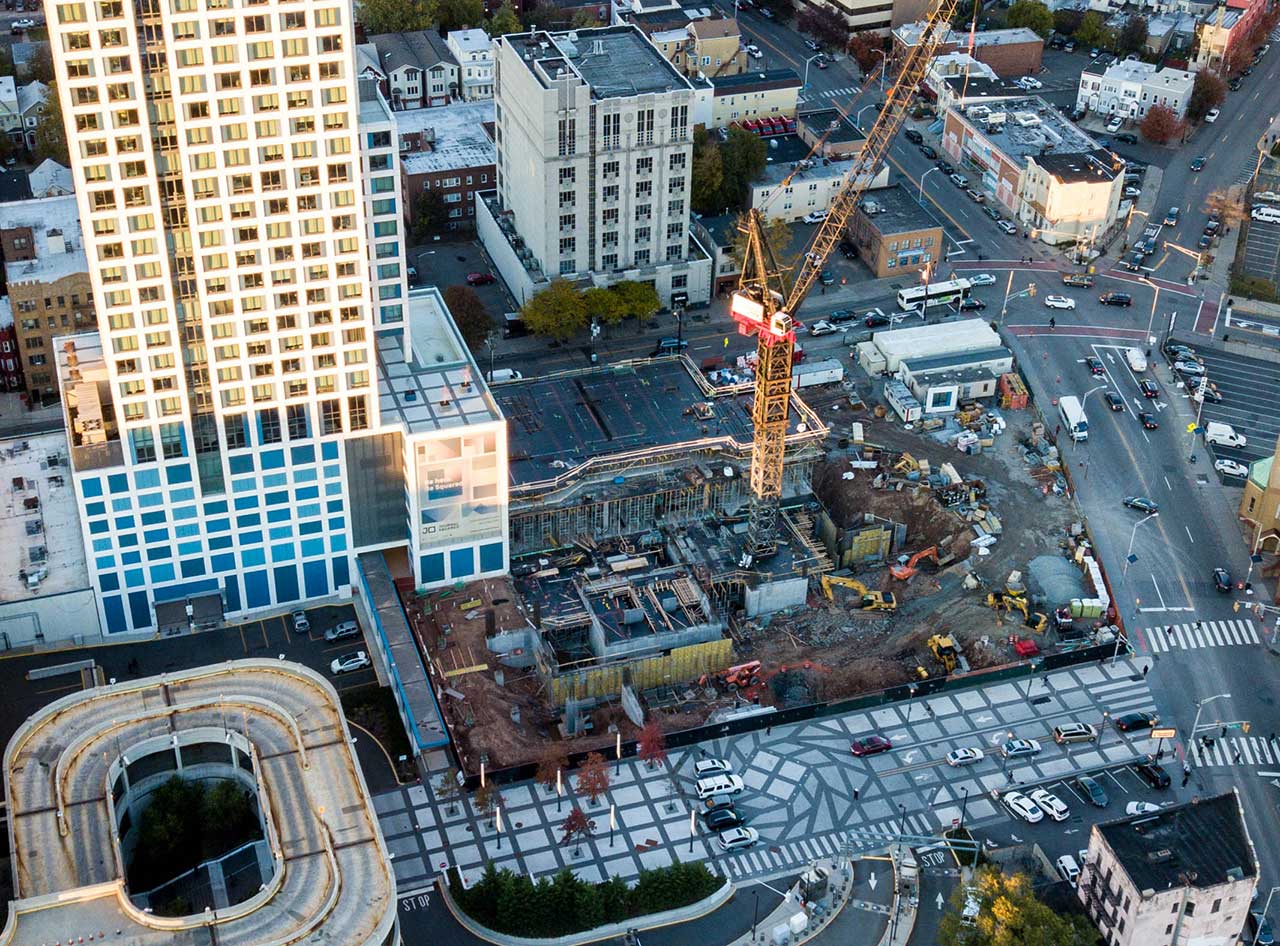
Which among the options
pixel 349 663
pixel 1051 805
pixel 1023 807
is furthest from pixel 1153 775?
pixel 349 663

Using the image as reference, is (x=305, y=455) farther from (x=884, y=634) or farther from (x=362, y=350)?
(x=884, y=634)

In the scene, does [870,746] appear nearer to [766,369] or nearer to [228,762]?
[766,369]

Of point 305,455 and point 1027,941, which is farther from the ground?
point 305,455

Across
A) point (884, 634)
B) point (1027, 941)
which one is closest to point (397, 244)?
point (884, 634)

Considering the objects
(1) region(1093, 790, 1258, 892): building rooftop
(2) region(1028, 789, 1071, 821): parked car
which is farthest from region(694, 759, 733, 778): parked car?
(1) region(1093, 790, 1258, 892): building rooftop

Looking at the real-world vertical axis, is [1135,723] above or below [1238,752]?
above

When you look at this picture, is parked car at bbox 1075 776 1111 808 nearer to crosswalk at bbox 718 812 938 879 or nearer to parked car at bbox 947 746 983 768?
parked car at bbox 947 746 983 768
